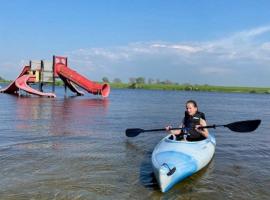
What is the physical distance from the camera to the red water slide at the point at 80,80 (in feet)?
138

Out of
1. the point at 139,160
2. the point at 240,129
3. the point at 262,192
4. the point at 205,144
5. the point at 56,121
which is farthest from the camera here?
the point at 56,121

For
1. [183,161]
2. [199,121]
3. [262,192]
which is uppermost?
[199,121]

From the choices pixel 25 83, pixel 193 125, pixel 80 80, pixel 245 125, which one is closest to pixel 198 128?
pixel 193 125

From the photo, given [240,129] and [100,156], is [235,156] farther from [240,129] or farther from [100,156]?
[100,156]

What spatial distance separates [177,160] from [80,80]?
3514 centimetres

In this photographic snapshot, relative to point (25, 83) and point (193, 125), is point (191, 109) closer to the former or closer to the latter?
point (193, 125)

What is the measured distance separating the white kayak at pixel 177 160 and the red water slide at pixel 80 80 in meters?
32.9

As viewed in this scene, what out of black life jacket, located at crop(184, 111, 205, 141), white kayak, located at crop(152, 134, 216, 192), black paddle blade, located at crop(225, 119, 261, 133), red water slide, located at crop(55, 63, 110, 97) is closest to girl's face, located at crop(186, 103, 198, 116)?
black life jacket, located at crop(184, 111, 205, 141)

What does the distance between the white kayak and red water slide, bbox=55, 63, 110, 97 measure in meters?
32.9

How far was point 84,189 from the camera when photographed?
7.71 metres

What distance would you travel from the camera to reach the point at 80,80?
42281 mm

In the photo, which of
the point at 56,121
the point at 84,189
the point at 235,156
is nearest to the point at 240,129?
the point at 235,156

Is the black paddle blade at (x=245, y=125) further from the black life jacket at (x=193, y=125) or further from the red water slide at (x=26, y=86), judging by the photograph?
the red water slide at (x=26, y=86)

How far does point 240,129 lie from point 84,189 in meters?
5.67
